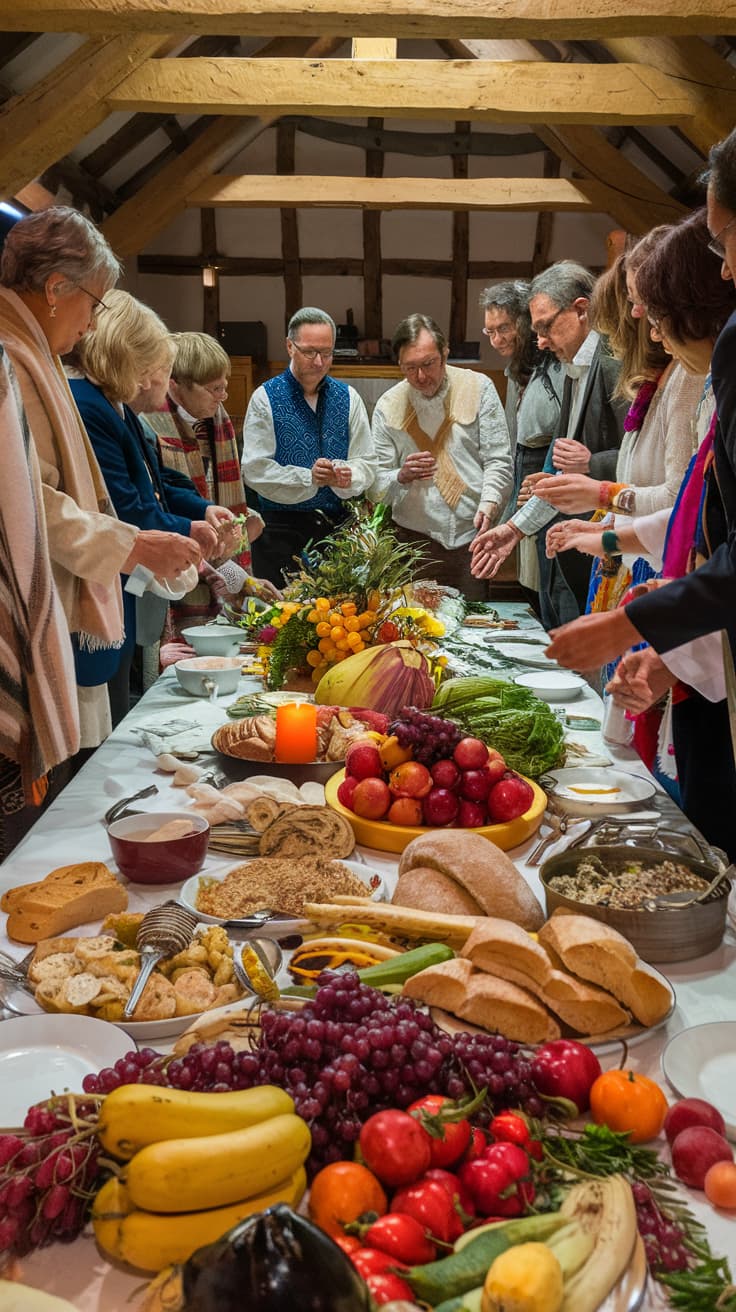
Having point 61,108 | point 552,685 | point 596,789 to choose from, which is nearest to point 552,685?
point 552,685

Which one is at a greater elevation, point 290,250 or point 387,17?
point 387,17

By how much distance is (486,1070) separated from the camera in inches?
34.6

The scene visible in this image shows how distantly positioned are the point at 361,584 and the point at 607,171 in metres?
7.03

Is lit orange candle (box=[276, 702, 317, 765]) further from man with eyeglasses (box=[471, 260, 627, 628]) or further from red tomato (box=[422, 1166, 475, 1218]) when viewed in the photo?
man with eyeglasses (box=[471, 260, 627, 628])

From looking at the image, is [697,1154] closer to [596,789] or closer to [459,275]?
[596,789]

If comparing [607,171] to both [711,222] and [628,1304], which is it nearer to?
[711,222]

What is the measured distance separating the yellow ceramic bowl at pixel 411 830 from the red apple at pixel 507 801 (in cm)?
1

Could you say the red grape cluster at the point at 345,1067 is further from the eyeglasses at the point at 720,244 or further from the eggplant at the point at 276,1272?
the eyeglasses at the point at 720,244

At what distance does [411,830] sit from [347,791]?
161mm

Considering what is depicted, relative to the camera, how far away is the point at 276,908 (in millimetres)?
1317

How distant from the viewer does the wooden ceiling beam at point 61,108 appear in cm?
508

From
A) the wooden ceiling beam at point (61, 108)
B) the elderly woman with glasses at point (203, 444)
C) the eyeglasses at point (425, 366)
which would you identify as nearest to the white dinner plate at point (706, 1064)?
the elderly woman with glasses at point (203, 444)

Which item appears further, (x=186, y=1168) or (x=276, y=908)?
(x=276, y=908)

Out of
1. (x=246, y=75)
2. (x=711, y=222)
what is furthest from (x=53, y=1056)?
(x=246, y=75)
